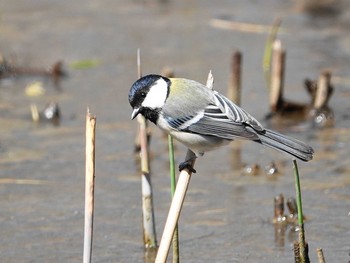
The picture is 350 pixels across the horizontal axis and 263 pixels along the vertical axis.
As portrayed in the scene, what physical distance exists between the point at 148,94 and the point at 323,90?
10.7 ft

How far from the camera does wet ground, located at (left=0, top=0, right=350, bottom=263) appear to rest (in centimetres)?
659

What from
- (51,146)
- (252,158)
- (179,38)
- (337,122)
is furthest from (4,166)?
(179,38)

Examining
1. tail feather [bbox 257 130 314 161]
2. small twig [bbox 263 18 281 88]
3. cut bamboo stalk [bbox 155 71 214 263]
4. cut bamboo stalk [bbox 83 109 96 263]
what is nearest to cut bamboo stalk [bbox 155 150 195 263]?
cut bamboo stalk [bbox 155 71 214 263]

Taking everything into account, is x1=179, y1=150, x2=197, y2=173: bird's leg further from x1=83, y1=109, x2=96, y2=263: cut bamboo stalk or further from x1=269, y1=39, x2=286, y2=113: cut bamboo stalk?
x1=269, y1=39, x2=286, y2=113: cut bamboo stalk

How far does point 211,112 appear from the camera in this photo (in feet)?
18.3

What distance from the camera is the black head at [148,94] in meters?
5.43

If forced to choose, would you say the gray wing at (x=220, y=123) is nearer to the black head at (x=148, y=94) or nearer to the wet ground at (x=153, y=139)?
the black head at (x=148, y=94)

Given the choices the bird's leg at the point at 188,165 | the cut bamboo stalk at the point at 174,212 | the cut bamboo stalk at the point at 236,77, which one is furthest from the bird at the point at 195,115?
the cut bamboo stalk at the point at 236,77

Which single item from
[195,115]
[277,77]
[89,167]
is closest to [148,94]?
[195,115]

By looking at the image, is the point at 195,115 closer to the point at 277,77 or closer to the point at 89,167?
the point at 89,167

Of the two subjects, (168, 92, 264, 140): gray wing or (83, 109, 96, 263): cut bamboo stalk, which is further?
(168, 92, 264, 140): gray wing

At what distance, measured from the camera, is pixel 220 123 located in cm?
554

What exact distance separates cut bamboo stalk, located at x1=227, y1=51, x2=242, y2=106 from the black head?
2708mm

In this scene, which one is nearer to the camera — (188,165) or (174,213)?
(174,213)
